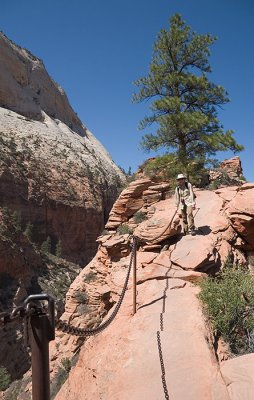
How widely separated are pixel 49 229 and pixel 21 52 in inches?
1612

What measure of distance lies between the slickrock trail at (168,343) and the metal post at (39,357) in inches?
93.8

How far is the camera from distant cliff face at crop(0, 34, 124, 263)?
41.6 m

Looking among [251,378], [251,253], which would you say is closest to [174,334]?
[251,378]

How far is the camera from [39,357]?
2281 millimetres

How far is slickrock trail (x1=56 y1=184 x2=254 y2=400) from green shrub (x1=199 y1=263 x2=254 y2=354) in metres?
0.26

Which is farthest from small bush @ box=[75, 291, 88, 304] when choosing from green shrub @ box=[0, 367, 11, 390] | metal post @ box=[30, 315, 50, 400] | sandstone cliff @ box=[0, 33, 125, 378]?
sandstone cliff @ box=[0, 33, 125, 378]

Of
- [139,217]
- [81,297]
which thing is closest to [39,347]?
[81,297]

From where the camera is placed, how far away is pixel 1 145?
144ft

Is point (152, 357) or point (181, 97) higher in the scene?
point (181, 97)

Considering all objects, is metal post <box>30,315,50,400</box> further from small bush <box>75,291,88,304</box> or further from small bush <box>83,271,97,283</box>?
small bush <box>75,291,88,304</box>

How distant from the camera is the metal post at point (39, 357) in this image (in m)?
2.28

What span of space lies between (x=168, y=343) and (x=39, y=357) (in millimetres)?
3536

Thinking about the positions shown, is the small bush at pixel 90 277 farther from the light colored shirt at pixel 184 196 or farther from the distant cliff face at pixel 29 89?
the distant cliff face at pixel 29 89

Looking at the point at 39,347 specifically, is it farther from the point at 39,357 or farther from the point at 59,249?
the point at 59,249
